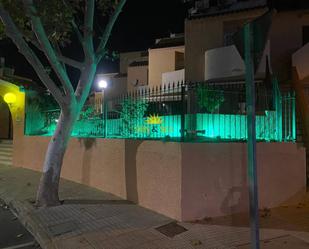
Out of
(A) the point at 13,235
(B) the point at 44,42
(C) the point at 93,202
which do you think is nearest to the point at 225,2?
(B) the point at 44,42

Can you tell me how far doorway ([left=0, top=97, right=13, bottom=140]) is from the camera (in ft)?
72.9

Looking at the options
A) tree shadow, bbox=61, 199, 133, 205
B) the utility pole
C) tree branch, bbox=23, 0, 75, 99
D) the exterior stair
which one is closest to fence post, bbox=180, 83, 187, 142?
tree shadow, bbox=61, 199, 133, 205

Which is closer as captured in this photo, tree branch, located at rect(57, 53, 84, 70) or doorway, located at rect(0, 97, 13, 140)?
tree branch, located at rect(57, 53, 84, 70)

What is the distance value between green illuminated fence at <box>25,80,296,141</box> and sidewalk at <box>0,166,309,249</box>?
5.70 feet

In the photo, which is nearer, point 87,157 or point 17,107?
point 87,157

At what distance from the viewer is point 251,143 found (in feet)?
12.9

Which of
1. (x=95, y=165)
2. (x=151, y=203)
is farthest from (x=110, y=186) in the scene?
(x=151, y=203)

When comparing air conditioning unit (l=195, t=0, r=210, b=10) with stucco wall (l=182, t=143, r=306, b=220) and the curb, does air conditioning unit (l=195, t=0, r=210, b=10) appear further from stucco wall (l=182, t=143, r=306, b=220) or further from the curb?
the curb

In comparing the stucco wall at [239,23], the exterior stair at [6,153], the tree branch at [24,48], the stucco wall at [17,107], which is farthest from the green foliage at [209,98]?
the exterior stair at [6,153]

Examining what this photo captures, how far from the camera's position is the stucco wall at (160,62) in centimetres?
2205

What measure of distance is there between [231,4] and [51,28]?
10087mm

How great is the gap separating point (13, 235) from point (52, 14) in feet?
15.2

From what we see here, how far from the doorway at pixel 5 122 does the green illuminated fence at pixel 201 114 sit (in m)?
14.8

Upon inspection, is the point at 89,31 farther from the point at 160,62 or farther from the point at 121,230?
the point at 160,62
